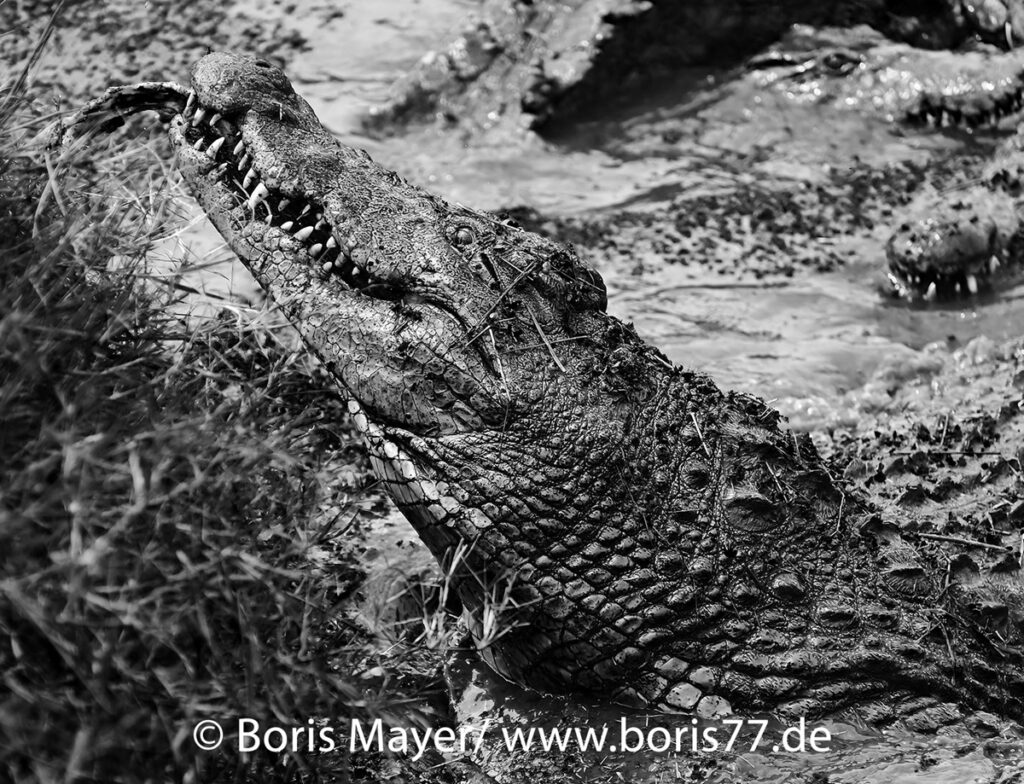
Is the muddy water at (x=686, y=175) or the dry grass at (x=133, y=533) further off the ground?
the dry grass at (x=133, y=533)

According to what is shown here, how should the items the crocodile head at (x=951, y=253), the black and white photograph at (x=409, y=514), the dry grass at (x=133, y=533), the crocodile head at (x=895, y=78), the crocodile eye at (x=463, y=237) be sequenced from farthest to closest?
the crocodile head at (x=895, y=78)
the crocodile head at (x=951, y=253)
the crocodile eye at (x=463, y=237)
the black and white photograph at (x=409, y=514)
the dry grass at (x=133, y=533)

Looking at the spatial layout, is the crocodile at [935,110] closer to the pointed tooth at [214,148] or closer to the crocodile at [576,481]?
the crocodile at [576,481]

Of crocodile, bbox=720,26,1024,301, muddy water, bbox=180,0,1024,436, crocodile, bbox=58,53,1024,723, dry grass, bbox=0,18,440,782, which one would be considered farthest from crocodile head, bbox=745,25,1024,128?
dry grass, bbox=0,18,440,782

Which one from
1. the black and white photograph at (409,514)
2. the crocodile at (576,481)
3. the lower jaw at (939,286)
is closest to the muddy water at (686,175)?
the lower jaw at (939,286)

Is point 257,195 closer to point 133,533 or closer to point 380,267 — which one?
point 380,267

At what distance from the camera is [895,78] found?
9.05 m

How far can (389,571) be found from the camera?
4.39 m

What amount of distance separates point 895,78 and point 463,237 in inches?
253

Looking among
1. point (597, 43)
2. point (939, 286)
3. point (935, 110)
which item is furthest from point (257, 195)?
point (935, 110)

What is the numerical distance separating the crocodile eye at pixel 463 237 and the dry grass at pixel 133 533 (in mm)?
722

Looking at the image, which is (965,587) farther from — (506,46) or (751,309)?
(506,46)

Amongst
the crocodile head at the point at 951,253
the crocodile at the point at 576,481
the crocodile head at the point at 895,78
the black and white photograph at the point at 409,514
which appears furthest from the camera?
the crocodile head at the point at 895,78

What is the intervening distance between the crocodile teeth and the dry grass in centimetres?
44

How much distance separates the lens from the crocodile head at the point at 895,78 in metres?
8.84
